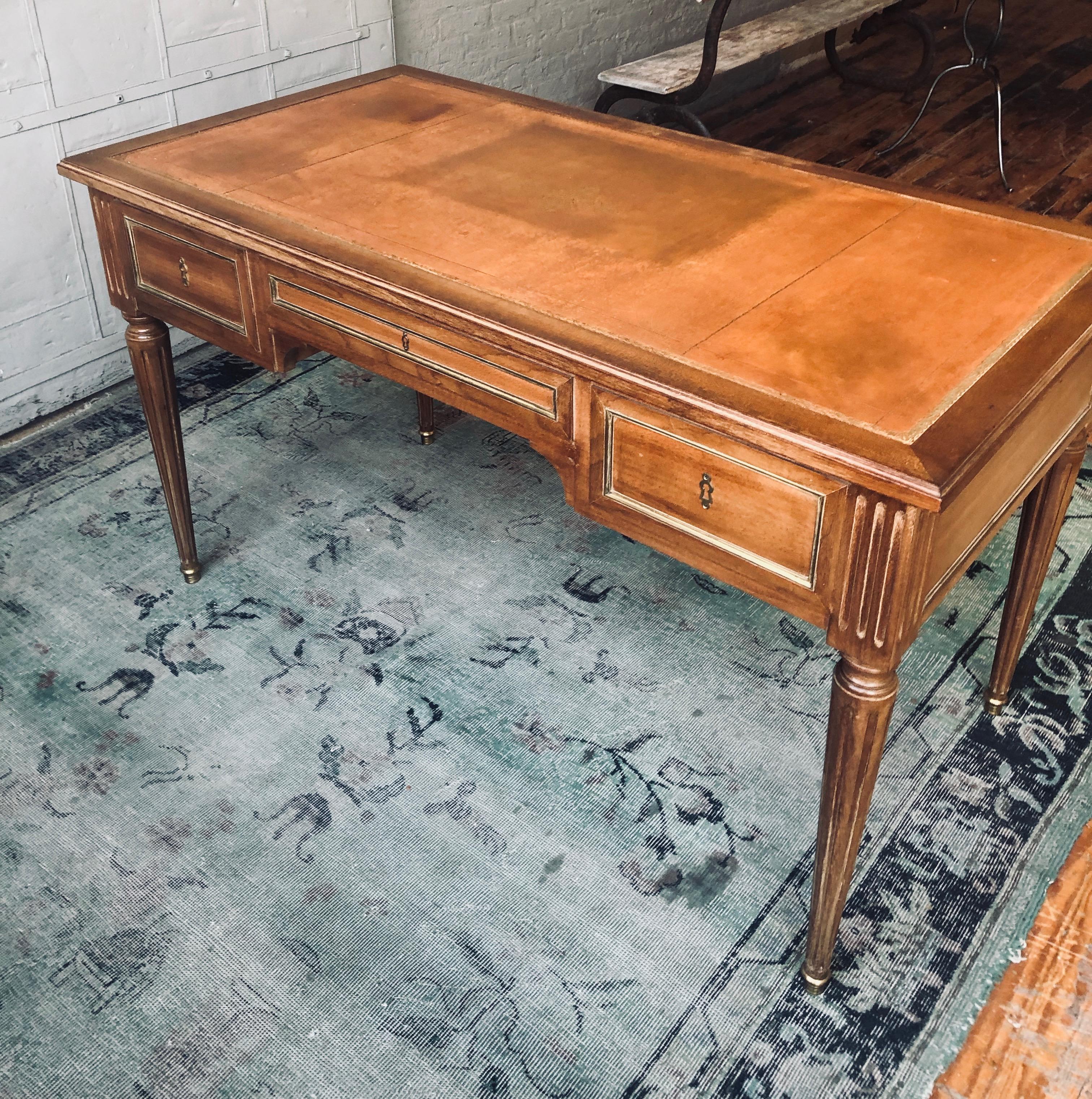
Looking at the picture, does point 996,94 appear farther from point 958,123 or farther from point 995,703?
point 995,703

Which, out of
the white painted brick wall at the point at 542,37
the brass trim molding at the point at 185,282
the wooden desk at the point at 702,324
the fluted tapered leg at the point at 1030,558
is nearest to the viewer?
the wooden desk at the point at 702,324

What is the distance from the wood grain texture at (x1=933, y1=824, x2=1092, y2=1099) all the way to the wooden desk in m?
0.24

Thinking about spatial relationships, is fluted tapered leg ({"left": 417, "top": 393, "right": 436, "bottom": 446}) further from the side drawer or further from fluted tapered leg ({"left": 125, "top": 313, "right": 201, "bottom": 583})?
the side drawer

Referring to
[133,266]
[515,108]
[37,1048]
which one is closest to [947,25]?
[515,108]

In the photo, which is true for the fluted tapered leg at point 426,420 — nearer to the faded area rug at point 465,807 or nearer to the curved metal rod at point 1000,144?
the faded area rug at point 465,807

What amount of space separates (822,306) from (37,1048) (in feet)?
5.09

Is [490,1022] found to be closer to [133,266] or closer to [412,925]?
[412,925]

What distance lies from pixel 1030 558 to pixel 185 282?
162 centimetres

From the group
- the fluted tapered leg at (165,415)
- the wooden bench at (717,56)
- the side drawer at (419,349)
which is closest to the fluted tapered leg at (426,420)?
the fluted tapered leg at (165,415)

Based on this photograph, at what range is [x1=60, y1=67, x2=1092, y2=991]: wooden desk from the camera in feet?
4.57

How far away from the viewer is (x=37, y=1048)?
1.68m

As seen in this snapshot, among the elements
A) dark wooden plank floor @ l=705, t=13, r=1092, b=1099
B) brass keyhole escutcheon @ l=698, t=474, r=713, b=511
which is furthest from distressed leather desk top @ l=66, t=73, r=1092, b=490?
dark wooden plank floor @ l=705, t=13, r=1092, b=1099

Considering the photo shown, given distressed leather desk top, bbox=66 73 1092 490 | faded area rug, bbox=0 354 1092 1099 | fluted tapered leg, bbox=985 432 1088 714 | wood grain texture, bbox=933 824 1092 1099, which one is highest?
distressed leather desk top, bbox=66 73 1092 490

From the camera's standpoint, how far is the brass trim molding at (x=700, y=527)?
1398 millimetres
